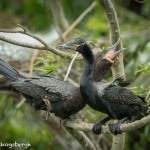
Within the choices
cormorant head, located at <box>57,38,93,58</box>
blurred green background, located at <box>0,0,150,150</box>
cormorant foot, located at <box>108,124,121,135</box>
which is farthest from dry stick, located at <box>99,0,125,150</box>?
blurred green background, located at <box>0,0,150,150</box>

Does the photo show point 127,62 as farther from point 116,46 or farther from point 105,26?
point 116,46

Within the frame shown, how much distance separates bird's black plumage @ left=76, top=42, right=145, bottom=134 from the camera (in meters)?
3.87

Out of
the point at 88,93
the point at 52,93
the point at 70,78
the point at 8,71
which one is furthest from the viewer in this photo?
the point at 70,78

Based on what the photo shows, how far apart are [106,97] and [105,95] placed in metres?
0.02

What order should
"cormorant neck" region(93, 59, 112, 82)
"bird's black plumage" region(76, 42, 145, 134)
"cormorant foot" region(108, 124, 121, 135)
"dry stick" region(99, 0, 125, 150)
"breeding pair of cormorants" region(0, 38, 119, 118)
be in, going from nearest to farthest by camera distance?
1. "cormorant foot" region(108, 124, 121, 135)
2. "bird's black plumage" region(76, 42, 145, 134)
3. "cormorant neck" region(93, 59, 112, 82)
4. "breeding pair of cormorants" region(0, 38, 119, 118)
5. "dry stick" region(99, 0, 125, 150)

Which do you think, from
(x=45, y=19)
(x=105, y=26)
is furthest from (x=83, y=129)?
(x=45, y=19)

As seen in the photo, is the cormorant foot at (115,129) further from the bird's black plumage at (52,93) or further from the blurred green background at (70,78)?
the blurred green background at (70,78)

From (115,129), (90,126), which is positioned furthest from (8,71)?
(115,129)

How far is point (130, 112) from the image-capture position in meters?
3.99

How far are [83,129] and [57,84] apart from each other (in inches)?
18.3

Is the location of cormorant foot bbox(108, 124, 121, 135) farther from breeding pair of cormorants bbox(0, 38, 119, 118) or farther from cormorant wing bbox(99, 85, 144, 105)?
breeding pair of cormorants bbox(0, 38, 119, 118)

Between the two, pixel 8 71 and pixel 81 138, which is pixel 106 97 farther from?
pixel 8 71

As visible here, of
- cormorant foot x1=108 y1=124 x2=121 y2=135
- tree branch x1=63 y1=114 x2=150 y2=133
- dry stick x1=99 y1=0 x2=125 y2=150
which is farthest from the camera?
dry stick x1=99 y1=0 x2=125 y2=150

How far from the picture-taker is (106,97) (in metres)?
3.89
